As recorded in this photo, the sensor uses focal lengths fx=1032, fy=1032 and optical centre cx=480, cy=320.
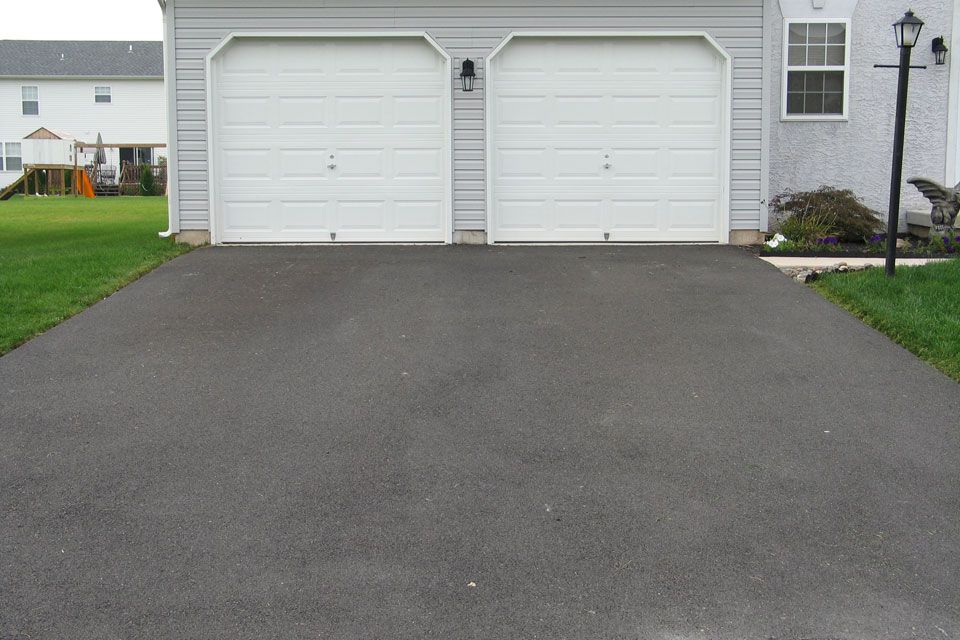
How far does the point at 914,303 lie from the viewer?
8844 mm

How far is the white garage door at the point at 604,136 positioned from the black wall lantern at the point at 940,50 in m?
3.32

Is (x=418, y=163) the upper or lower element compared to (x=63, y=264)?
upper

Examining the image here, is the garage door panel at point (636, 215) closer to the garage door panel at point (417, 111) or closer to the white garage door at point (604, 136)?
the white garage door at point (604, 136)

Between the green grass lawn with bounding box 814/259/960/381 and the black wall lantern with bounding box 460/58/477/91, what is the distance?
493cm

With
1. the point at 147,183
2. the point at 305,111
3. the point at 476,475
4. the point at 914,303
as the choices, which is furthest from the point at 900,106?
the point at 147,183

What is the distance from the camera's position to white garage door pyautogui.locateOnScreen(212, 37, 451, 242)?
12.9 meters

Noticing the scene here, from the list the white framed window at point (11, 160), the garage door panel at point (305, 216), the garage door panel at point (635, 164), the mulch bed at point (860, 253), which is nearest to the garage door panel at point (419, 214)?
the garage door panel at point (305, 216)

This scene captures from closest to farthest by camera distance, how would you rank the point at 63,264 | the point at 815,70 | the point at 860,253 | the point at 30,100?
the point at 63,264 < the point at 860,253 < the point at 815,70 < the point at 30,100

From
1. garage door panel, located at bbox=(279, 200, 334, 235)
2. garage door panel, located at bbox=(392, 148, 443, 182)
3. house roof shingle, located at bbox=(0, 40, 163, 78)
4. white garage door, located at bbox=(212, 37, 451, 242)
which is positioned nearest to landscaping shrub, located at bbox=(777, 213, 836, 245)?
white garage door, located at bbox=(212, 37, 451, 242)

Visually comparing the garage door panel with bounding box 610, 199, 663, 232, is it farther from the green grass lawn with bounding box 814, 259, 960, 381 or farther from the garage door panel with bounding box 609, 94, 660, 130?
the green grass lawn with bounding box 814, 259, 960, 381

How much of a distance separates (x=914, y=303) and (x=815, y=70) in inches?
244

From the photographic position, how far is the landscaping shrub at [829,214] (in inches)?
506

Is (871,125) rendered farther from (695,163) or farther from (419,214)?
(419,214)

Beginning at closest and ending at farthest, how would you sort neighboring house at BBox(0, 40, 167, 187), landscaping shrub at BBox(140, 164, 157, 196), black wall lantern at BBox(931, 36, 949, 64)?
black wall lantern at BBox(931, 36, 949, 64) → landscaping shrub at BBox(140, 164, 157, 196) → neighboring house at BBox(0, 40, 167, 187)
